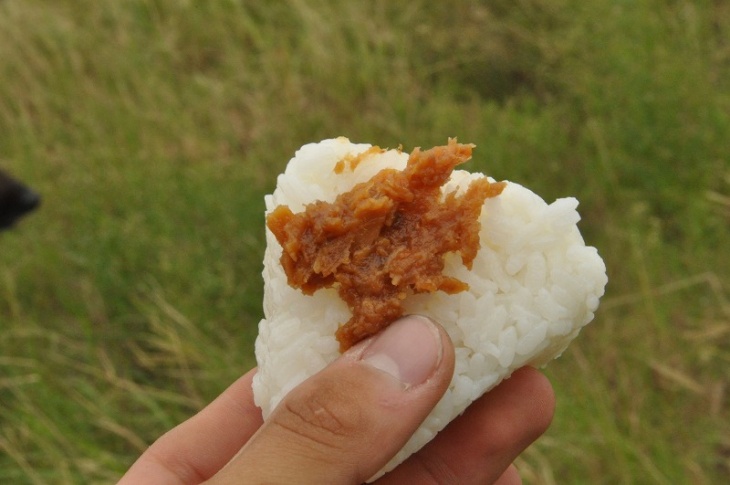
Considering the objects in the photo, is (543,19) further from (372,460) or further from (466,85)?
(372,460)

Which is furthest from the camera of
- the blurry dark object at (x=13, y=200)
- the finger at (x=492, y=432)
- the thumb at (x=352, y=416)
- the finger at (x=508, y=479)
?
the blurry dark object at (x=13, y=200)

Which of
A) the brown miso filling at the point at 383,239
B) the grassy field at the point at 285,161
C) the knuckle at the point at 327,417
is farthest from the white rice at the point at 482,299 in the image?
the grassy field at the point at 285,161

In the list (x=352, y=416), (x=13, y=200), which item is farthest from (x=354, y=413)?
(x=13, y=200)

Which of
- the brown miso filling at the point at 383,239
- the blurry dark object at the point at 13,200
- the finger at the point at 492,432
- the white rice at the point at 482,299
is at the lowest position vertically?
the finger at the point at 492,432

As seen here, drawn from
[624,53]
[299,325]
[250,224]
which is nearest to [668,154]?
[624,53]

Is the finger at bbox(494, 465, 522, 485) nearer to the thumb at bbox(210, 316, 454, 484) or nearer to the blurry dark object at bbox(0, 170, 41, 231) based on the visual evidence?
the thumb at bbox(210, 316, 454, 484)

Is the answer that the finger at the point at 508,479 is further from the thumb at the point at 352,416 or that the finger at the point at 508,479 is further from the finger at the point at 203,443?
the thumb at the point at 352,416

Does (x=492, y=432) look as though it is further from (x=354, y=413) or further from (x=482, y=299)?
(x=354, y=413)
